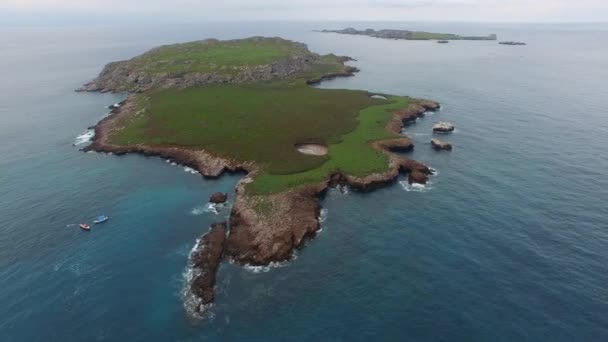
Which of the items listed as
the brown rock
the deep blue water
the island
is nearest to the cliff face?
the island

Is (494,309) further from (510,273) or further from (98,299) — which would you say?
(98,299)

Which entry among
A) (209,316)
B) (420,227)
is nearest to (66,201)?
(209,316)

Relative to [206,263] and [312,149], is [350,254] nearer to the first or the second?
[206,263]

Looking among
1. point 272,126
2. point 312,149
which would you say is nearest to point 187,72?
point 272,126

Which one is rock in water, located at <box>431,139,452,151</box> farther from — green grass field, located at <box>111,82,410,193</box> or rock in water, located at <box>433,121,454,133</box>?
rock in water, located at <box>433,121,454,133</box>

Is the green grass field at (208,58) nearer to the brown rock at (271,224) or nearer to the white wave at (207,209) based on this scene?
the white wave at (207,209)

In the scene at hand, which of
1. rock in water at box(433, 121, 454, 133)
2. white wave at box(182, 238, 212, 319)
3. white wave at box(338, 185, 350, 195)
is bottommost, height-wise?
white wave at box(182, 238, 212, 319)
